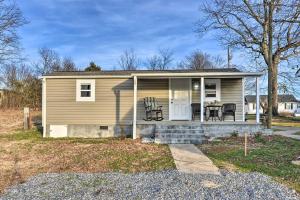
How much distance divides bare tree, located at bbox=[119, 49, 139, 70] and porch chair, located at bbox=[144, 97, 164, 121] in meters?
31.9

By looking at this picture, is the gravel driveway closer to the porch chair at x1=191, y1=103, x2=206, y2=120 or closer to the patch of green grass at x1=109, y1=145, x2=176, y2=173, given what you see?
the patch of green grass at x1=109, y1=145, x2=176, y2=173

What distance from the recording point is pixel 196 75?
40.5 ft

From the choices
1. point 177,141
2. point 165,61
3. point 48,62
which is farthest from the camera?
point 165,61

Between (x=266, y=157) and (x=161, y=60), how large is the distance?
39355 mm

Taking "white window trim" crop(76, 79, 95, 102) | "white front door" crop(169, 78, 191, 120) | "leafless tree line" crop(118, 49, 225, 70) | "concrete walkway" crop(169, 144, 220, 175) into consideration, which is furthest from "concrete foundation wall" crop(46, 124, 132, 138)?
"leafless tree line" crop(118, 49, 225, 70)

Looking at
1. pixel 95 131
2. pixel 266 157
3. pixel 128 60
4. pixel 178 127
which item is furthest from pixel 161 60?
pixel 266 157

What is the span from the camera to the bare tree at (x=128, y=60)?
148ft

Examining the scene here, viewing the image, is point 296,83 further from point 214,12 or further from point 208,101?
point 208,101

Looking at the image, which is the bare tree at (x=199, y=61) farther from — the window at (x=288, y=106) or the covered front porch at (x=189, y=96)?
the covered front porch at (x=189, y=96)

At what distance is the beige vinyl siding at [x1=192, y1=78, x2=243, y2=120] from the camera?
44.8 ft

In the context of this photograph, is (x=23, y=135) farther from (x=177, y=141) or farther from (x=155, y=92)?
(x=177, y=141)

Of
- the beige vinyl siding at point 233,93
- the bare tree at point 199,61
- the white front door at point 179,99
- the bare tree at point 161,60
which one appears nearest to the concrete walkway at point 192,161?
the white front door at point 179,99

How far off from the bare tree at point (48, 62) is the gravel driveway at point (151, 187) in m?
31.8

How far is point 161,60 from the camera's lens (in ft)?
153
